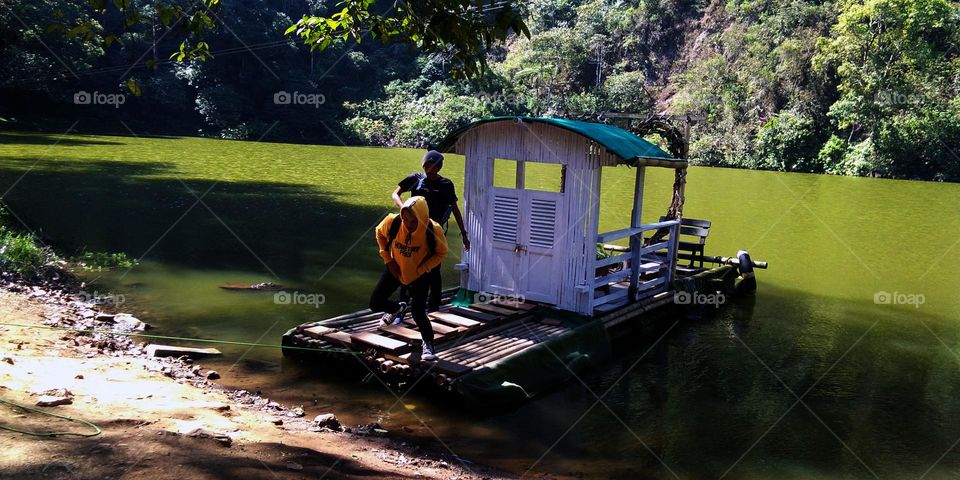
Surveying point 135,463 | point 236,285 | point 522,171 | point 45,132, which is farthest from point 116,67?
point 135,463

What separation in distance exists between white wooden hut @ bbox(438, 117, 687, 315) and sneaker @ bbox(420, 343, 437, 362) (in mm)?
2297

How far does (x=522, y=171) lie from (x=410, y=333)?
110 inches

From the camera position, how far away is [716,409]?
824 cm

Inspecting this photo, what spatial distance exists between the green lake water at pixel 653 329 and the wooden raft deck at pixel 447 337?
33 centimetres

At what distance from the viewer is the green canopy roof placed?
8.85 meters

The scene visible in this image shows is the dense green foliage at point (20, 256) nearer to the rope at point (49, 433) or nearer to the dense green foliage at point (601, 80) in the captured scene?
the rope at point (49, 433)

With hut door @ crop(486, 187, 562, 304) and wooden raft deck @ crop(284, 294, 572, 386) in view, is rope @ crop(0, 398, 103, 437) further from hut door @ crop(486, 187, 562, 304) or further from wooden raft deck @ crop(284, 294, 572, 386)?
hut door @ crop(486, 187, 562, 304)

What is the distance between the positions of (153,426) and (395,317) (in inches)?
141

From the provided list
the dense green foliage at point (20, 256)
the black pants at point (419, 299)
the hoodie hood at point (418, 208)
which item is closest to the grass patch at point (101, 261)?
the dense green foliage at point (20, 256)

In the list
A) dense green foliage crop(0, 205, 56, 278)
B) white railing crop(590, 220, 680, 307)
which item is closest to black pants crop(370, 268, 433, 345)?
white railing crop(590, 220, 680, 307)

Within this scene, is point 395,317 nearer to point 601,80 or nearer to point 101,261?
point 101,261

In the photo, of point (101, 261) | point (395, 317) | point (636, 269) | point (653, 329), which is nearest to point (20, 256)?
point (101, 261)

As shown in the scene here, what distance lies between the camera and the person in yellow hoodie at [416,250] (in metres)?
7.20

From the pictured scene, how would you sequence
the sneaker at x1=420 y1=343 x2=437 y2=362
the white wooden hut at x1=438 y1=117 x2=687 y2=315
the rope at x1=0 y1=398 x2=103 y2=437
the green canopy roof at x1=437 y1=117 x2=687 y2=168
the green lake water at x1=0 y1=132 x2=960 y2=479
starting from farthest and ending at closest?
the white wooden hut at x1=438 y1=117 x2=687 y2=315
the green canopy roof at x1=437 y1=117 x2=687 y2=168
the sneaker at x1=420 y1=343 x2=437 y2=362
the green lake water at x1=0 y1=132 x2=960 y2=479
the rope at x1=0 y1=398 x2=103 y2=437
